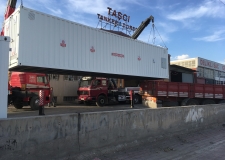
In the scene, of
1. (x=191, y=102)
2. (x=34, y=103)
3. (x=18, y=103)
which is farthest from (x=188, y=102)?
(x=18, y=103)

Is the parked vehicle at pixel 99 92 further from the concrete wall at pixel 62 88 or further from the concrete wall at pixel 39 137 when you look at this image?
the concrete wall at pixel 39 137

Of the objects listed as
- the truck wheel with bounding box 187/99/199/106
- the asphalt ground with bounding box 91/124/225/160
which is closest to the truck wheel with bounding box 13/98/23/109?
the asphalt ground with bounding box 91/124/225/160

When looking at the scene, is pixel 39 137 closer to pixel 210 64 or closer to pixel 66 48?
pixel 66 48

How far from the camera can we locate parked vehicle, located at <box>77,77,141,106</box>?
57.0ft

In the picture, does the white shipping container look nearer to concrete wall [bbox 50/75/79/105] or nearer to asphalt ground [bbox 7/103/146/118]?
asphalt ground [bbox 7/103/146/118]

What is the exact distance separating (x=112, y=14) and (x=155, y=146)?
83.0 feet

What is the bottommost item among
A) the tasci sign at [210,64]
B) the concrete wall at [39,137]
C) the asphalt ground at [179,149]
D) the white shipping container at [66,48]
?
the asphalt ground at [179,149]

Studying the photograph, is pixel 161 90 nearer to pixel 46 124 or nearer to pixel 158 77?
pixel 158 77

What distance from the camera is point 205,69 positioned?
39.6 m

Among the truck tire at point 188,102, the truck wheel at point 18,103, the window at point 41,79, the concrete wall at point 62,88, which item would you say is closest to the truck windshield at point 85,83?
the concrete wall at point 62,88

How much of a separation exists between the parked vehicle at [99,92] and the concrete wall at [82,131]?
10.4 metres

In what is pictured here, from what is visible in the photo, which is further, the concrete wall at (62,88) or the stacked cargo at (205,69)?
the stacked cargo at (205,69)

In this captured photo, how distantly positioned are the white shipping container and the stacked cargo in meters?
27.1

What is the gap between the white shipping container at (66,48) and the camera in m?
8.14
